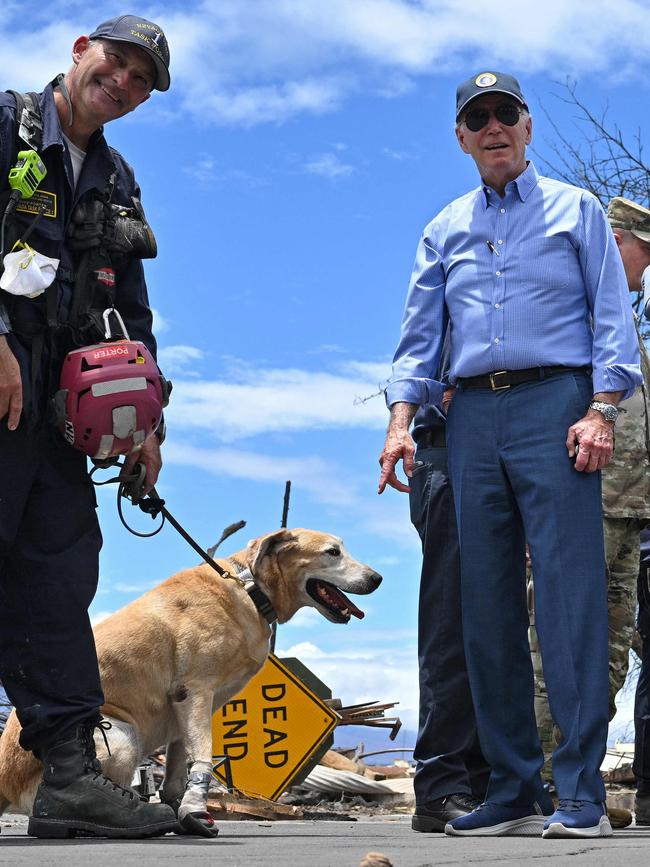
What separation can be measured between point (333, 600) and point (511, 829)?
9.89 ft

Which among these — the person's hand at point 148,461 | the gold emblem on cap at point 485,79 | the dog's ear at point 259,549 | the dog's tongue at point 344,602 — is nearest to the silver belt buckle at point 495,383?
the gold emblem on cap at point 485,79

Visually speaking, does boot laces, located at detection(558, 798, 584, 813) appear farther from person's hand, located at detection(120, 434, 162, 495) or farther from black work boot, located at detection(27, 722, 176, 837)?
person's hand, located at detection(120, 434, 162, 495)

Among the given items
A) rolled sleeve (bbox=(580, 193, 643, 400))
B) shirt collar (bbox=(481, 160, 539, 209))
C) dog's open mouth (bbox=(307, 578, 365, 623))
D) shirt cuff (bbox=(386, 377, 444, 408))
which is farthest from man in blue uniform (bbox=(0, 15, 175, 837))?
dog's open mouth (bbox=(307, 578, 365, 623))

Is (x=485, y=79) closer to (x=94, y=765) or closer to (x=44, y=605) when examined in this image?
(x=44, y=605)

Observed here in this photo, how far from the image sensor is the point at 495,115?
4.73 metres

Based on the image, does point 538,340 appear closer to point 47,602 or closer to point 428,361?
point 428,361

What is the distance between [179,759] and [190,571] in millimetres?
999

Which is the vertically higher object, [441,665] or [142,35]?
[142,35]

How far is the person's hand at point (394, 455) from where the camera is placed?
183 inches

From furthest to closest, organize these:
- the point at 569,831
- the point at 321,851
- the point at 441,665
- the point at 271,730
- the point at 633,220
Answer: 1. the point at 271,730
2. the point at 633,220
3. the point at 441,665
4. the point at 569,831
5. the point at 321,851

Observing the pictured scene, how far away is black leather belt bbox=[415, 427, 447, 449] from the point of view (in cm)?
513

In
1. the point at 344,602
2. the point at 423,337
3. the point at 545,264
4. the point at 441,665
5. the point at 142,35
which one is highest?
the point at 142,35

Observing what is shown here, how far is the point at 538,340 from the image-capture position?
4492 millimetres

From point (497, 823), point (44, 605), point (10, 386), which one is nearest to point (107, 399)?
point (10, 386)
